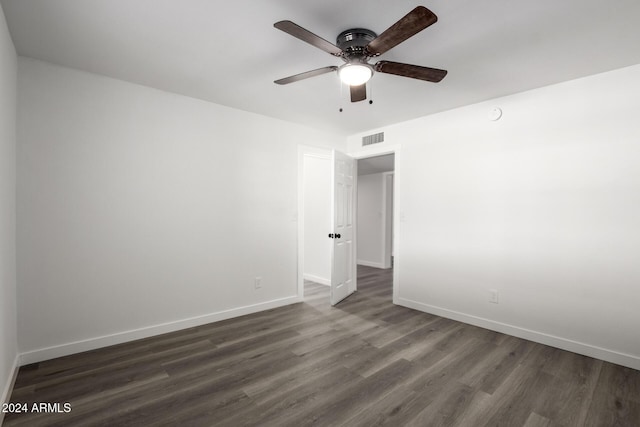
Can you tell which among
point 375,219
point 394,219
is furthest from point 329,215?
point 375,219

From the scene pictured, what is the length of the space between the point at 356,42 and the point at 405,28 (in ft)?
1.71

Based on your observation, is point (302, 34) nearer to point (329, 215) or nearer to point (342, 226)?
point (342, 226)

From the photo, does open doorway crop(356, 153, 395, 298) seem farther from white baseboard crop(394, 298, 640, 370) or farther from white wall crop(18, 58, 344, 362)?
white wall crop(18, 58, 344, 362)

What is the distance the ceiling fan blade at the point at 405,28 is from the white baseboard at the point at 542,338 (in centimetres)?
305

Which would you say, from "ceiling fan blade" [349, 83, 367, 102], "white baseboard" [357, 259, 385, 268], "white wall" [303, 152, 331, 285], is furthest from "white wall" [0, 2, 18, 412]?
"white baseboard" [357, 259, 385, 268]

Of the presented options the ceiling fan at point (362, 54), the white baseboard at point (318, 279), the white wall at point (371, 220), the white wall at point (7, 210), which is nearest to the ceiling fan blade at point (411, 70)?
the ceiling fan at point (362, 54)

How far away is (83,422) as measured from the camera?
1.79m

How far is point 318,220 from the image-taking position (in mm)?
5535

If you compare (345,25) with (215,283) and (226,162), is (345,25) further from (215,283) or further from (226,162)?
(215,283)

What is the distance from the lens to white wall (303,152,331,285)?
17.6 feet

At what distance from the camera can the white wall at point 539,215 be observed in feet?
8.55

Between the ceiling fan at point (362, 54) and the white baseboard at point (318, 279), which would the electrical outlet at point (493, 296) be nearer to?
the ceiling fan at point (362, 54)

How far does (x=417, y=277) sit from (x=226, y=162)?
2844 millimetres

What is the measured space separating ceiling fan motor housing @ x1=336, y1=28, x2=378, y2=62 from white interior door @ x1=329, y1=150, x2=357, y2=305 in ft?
7.07
